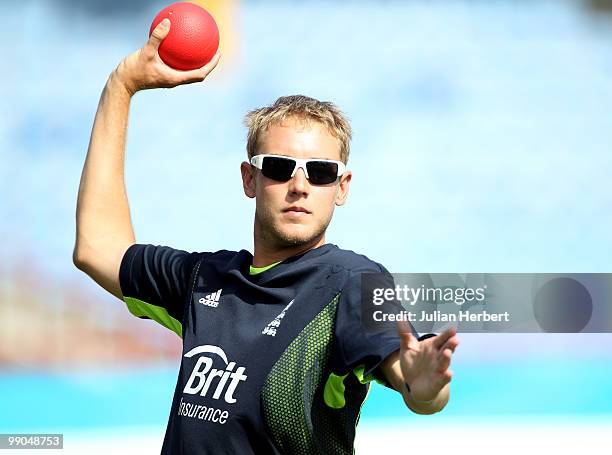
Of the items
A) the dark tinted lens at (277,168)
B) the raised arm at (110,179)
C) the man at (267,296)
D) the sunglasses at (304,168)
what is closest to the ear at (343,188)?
the man at (267,296)

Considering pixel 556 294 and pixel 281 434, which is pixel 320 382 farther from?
pixel 556 294

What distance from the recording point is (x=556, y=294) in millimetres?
5613

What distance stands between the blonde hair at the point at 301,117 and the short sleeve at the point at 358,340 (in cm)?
61

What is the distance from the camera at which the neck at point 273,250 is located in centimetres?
347

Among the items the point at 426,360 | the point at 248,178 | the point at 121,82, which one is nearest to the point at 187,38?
the point at 121,82

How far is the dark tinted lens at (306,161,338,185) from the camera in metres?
3.43

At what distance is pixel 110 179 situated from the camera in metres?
3.88

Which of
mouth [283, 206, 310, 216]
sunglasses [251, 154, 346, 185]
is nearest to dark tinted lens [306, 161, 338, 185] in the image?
sunglasses [251, 154, 346, 185]

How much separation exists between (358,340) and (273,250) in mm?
645

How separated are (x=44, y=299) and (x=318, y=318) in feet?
32.3

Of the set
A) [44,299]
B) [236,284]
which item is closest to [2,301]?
[44,299]

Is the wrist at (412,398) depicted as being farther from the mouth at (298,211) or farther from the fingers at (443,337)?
the mouth at (298,211)

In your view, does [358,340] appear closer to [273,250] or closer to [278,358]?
[278,358]

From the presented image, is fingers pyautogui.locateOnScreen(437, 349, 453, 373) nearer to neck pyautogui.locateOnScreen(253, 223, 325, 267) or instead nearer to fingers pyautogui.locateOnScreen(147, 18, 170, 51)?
neck pyautogui.locateOnScreen(253, 223, 325, 267)
